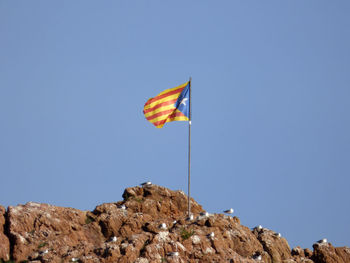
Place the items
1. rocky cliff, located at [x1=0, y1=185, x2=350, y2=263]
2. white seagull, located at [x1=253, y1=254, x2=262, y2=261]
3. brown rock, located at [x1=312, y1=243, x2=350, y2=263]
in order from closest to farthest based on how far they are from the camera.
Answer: rocky cliff, located at [x1=0, y1=185, x2=350, y2=263]
white seagull, located at [x1=253, y1=254, x2=262, y2=261]
brown rock, located at [x1=312, y1=243, x2=350, y2=263]

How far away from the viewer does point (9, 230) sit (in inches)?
2415

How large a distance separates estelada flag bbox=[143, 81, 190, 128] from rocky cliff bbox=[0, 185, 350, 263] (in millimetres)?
7206

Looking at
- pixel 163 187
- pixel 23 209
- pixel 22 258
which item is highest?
pixel 163 187

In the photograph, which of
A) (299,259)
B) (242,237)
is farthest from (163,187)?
(299,259)

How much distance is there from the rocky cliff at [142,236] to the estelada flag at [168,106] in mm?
7206

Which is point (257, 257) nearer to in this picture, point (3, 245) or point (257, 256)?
point (257, 256)

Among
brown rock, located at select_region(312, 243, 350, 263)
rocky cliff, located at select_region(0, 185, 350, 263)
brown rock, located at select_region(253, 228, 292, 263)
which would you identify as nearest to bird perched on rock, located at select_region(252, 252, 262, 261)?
rocky cliff, located at select_region(0, 185, 350, 263)

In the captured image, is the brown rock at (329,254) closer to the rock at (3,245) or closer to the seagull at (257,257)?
the seagull at (257,257)

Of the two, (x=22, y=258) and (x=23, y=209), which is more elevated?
(x=23, y=209)

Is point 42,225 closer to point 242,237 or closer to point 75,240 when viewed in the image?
point 75,240

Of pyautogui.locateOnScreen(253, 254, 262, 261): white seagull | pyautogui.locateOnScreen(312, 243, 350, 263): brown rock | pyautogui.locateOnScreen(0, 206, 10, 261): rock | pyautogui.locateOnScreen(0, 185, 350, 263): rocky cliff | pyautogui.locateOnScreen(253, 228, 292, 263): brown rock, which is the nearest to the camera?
pyautogui.locateOnScreen(0, 185, 350, 263): rocky cliff

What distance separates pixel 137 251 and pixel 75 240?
7.37 m

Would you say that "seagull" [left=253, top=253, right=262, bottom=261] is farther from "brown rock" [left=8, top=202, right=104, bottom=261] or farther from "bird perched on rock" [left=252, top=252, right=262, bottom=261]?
"brown rock" [left=8, top=202, right=104, bottom=261]

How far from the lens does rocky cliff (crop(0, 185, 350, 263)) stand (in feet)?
192
